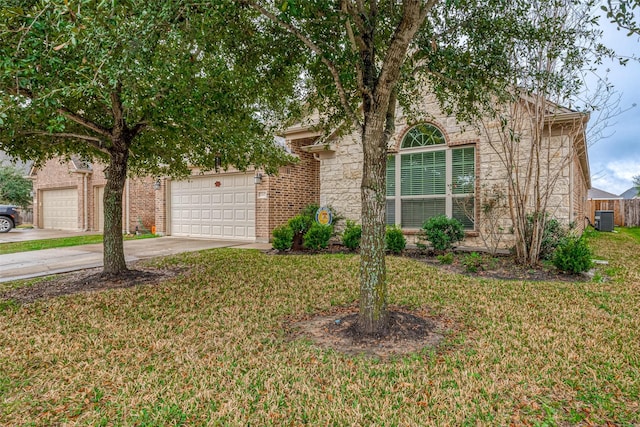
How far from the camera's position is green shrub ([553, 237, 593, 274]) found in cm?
637

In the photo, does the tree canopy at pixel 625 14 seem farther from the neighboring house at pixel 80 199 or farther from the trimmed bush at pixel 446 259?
the neighboring house at pixel 80 199

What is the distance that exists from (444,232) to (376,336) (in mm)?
5369

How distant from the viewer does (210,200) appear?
13.0 meters

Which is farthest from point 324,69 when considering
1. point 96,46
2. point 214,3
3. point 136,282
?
point 136,282

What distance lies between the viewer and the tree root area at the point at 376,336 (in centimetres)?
346

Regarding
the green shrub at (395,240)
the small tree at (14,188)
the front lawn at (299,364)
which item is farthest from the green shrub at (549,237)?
the small tree at (14,188)

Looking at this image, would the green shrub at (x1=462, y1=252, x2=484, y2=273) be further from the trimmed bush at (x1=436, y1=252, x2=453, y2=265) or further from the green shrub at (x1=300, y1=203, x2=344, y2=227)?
the green shrub at (x1=300, y1=203, x2=344, y2=227)

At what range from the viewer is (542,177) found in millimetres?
8094

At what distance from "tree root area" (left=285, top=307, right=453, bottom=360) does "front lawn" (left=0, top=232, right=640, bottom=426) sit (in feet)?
0.51

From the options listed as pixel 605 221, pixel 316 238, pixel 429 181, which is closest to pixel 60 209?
pixel 316 238

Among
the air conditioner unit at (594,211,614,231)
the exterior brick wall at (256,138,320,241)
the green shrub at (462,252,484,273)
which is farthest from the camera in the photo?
the air conditioner unit at (594,211,614,231)

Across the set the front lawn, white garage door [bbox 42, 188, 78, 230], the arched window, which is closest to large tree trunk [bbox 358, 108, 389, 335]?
the front lawn

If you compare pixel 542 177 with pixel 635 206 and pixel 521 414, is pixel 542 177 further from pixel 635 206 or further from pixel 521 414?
pixel 635 206

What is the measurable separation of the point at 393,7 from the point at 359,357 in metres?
3.86
